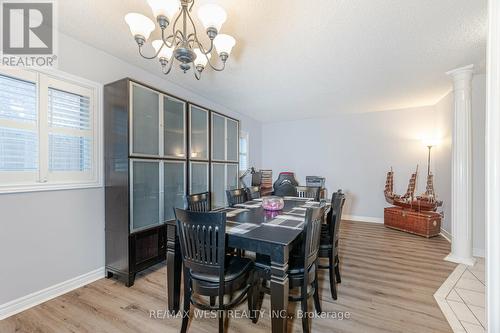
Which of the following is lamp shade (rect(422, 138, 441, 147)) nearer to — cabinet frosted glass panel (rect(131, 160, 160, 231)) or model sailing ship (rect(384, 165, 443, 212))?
model sailing ship (rect(384, 165, 443, 212))

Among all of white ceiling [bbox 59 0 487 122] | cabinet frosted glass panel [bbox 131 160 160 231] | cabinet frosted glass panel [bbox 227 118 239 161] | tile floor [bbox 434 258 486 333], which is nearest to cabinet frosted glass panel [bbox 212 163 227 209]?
cabinet frosted glass panel [bbox 227 118 239 161]

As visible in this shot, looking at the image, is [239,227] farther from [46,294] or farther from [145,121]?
[46,294]

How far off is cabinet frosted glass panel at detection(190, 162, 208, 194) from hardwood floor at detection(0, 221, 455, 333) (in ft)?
3.96

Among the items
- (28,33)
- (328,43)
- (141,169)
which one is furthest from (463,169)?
(28,33)

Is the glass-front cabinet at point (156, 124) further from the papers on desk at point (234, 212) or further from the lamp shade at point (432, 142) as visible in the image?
the lamp shade at point (432, 142)

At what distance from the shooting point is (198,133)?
3527 mm

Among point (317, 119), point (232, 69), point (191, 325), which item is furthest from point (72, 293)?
point (317, 119)

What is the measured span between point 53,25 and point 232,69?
6.16 ft

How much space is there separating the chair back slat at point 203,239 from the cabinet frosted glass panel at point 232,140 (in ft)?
9.27

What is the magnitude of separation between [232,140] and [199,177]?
1289 millimetres

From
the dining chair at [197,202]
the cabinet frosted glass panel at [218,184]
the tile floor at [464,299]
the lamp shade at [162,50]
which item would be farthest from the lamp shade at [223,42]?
the tile floor at [464,299]

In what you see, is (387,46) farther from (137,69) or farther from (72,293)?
(72,293)

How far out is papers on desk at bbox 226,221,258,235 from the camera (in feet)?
5.36

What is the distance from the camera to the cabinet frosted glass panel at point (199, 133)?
339 centimetres
